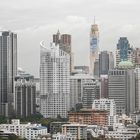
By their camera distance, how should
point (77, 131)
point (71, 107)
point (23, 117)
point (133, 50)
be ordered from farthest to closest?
point (133, 50), point (71, 107), point (23, 117), point (77, 131)

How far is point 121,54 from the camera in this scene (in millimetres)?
59344

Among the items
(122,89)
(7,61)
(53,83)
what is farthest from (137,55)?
(53,83)

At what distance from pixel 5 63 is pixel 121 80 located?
867 centimetres

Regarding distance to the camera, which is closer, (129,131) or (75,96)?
(129,131)

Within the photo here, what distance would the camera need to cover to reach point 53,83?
1645 inches

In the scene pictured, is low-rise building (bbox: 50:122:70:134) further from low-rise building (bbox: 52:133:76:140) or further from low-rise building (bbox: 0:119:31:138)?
low-rise building (bbox: 52:133:76:140)

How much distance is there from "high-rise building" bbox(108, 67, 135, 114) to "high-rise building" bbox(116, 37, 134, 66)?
11.8 meters

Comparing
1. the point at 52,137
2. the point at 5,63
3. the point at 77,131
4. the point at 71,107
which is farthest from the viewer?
the point at 5,63

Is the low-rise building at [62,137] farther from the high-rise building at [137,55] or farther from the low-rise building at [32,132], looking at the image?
the high-rise building at [137,55]

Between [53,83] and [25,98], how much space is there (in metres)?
2.06

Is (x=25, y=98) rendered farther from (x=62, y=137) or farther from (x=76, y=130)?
(x=62, y=137)

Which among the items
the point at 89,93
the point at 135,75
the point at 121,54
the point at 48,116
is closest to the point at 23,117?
the point at 48,116

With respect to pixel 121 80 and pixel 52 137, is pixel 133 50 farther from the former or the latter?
pixel 52 137

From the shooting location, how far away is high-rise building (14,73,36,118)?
40875mm
